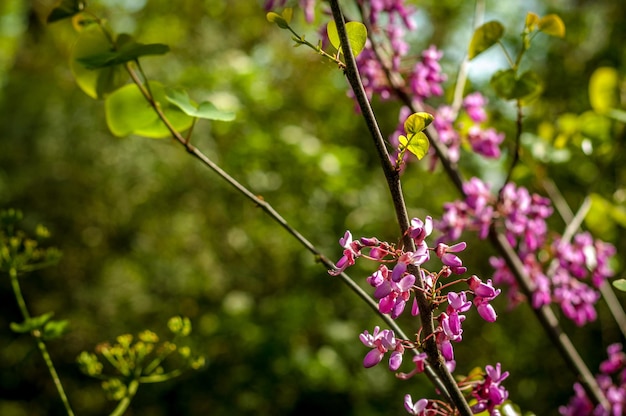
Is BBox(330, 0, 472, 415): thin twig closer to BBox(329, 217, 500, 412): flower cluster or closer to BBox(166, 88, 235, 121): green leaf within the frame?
BBox(329, 217, 500, 412): flower cluster

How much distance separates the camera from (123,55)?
22.2 inches

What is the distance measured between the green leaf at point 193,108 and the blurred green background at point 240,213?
101 cm

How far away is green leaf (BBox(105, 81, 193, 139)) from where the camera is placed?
0.65 m

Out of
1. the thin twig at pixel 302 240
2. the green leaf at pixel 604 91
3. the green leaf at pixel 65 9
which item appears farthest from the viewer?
the green leaf at pixel 604 91

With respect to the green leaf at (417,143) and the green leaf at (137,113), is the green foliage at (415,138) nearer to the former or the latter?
the green leaf at (417,143)

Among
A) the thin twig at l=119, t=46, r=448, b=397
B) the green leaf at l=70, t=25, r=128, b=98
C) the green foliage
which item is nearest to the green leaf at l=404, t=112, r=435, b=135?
the green foliage

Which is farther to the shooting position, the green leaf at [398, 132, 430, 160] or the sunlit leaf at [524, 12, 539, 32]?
the sunlit leaf at [524, 12, 539, 32]

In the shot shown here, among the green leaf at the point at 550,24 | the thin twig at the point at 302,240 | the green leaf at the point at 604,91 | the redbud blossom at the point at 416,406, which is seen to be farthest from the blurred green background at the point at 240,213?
the redbud blossom at the point at 416,406

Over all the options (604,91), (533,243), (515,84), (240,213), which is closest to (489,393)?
(515,84)

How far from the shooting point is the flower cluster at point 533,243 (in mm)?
838

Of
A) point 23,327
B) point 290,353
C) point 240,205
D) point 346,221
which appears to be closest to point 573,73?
point 346,221

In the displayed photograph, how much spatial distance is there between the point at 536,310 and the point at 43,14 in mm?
3161

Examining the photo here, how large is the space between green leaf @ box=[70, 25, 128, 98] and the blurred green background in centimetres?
95

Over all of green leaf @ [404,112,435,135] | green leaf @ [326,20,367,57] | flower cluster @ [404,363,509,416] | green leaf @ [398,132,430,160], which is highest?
green leaf @ [326,20,367,57]
